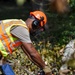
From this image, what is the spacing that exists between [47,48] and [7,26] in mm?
3536

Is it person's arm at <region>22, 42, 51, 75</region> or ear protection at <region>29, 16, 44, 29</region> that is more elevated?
ear protection at <region>29, 16, 44, 29</region>

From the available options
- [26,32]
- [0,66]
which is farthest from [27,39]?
[0,66]

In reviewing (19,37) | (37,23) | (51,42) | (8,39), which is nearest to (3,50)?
(8,39)

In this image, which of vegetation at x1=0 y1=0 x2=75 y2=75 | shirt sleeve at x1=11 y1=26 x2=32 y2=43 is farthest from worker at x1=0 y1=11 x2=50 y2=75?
vegetation at x1=0 y1=0 x2=75 y2=75

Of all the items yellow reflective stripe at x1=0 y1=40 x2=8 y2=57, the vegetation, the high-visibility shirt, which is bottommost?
the vegetation

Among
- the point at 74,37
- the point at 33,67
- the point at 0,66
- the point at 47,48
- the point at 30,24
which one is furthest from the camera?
the point at 74,37

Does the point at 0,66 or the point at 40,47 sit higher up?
the point at 0,66

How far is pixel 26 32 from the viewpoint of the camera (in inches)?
137

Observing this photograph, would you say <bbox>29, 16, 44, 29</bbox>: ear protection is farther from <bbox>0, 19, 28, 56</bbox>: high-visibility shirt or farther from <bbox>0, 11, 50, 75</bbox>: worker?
<bbox>0, 19, 28, 56</bbox>: high-visibility shirt

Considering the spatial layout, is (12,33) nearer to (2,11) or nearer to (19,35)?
(19,35)

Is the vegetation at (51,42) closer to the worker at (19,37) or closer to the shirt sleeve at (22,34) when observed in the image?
the worker at (19,37)

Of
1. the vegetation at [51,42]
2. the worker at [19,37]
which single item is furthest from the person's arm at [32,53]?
the vegetation at [51,42]

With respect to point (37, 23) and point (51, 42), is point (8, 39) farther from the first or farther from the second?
point (51, 42)

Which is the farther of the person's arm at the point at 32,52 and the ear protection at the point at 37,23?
the ear protection at the point at 37,23
